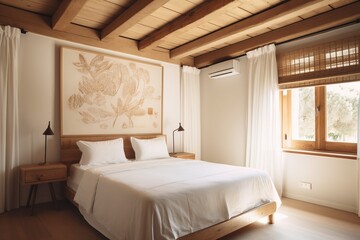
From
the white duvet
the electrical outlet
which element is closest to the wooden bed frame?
the white duvet

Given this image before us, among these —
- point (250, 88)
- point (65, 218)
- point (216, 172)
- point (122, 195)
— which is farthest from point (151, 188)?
point (250, 88)

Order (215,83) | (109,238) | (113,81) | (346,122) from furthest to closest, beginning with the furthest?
1. (215,83)
2. (113,81)
3. (346,122)
4. (109,238)

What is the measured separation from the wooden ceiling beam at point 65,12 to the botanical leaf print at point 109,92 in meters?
0.53

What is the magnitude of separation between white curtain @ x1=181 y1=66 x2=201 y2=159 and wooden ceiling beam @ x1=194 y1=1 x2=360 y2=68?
432 mm

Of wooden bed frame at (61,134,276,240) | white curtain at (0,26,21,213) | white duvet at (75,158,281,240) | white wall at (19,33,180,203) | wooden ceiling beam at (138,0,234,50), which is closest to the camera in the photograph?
white duvet at (75,158,281,240)

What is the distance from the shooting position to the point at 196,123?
4812 millimetres

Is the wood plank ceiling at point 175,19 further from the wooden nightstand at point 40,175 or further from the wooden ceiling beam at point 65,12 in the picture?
the wooden nightstand at point 40,175

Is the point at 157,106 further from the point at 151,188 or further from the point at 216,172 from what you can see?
the point at 151,188

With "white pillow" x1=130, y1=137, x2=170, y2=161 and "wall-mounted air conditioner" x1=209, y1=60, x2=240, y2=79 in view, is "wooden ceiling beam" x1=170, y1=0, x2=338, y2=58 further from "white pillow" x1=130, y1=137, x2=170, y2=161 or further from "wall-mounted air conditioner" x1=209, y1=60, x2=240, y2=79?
"white pillow" x1=130, y1=137, x2=170, y2=161

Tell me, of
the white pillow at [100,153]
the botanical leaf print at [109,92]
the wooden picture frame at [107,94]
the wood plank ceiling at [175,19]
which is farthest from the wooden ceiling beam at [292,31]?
the white pillow at [100,153]

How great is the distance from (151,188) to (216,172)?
922 mm

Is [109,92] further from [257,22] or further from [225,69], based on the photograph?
[257,22]

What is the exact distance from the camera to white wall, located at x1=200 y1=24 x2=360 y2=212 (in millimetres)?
2969

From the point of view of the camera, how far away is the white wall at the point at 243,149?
297cm
